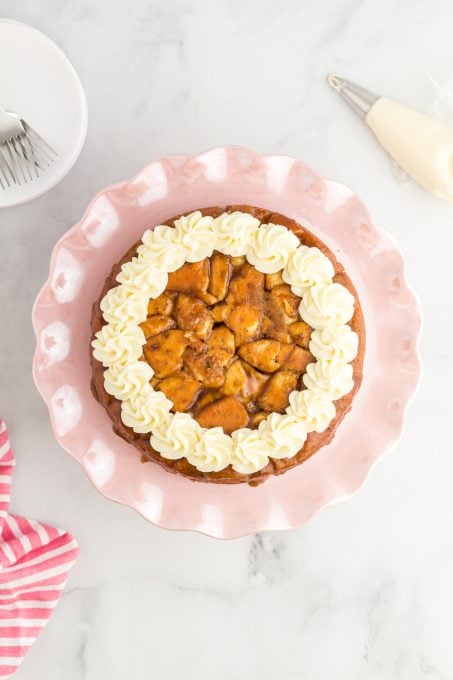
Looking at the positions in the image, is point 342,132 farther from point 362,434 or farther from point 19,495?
point 19,495

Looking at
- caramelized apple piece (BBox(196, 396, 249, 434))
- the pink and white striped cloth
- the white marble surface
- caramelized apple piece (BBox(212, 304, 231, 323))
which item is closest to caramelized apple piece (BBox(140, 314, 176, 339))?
caramelized apple piece (BBox(212, 304, 231, 323))

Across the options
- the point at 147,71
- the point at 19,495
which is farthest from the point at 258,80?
the point at 19,495

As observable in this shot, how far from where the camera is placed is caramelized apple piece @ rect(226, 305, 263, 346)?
197cm

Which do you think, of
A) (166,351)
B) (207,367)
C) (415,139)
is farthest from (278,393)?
(415,139)

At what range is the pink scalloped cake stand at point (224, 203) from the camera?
2100 mm

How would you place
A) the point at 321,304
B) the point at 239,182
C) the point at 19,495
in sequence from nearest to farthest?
the point at 321,304
the point at 239,182
the point at 19,495

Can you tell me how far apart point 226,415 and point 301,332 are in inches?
10.4

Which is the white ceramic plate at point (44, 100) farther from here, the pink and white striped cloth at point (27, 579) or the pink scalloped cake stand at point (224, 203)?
the pink and white striped cloth at point (27, 579)

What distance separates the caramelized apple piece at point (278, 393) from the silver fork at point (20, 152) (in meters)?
0.85

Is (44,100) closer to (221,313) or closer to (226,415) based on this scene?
(221,313)

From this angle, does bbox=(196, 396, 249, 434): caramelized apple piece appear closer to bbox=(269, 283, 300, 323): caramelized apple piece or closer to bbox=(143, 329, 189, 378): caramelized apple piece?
bbox=(143, 329, 189, 378): caramelized apple piece

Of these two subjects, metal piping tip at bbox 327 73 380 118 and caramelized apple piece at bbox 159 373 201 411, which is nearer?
caramelized apple piece at bbox 159 373 201 411

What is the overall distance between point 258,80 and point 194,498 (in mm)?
1143

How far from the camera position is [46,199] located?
7.46 feet
